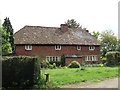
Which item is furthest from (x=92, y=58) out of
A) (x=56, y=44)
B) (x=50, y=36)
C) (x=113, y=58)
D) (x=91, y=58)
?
(x=50, y=36)

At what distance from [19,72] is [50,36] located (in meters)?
27.6

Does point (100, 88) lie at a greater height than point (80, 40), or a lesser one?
lesser

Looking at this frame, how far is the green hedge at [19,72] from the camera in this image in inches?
478

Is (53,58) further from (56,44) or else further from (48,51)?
(56,44)

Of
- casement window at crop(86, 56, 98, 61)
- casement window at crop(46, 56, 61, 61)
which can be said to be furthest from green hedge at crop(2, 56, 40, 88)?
casement window at crop(86, 56, 98, 61)

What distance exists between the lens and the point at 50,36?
130 feet

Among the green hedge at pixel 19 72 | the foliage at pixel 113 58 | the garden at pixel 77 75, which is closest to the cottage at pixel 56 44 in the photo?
the foliage at pixel 113 58

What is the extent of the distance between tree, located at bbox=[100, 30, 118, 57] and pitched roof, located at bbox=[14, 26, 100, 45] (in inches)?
792

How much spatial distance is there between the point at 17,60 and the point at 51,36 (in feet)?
90.4

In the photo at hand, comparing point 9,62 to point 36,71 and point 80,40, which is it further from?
point 80,40

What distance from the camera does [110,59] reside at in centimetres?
3325

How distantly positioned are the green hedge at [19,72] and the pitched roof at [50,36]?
954 inches

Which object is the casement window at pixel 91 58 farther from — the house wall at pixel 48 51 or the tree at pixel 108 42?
the tree at pixel 108 42

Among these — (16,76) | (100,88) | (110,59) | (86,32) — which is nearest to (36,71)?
(16,76)
